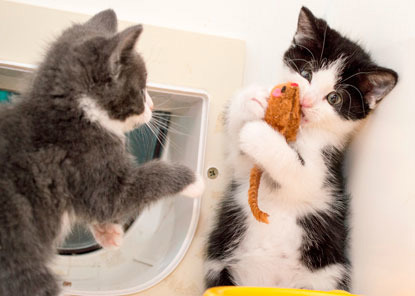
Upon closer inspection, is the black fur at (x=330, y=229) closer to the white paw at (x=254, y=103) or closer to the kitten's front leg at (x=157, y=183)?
the white paw at (x=254, y=103)

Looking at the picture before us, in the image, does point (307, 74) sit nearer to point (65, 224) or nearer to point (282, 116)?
point (282, 116)

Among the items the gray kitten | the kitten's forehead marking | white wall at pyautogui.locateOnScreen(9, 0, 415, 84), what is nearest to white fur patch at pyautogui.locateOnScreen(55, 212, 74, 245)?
the gray kitten

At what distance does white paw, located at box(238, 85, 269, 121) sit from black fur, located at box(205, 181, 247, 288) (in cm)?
31

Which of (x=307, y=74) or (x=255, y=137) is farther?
(x=307, y=74)

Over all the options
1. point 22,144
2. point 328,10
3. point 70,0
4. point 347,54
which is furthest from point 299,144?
point 70,0

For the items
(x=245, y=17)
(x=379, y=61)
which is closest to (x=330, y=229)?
(x=379, y=61)

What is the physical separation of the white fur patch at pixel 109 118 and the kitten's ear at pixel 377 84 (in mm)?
723

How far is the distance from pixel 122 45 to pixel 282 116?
1.84 ft

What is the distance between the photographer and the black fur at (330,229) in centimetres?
136

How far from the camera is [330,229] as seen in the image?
1.39 meters

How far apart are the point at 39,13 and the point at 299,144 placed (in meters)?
1.15

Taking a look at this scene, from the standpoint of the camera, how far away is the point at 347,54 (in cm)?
138

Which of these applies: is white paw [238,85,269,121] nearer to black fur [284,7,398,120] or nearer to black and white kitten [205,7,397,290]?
black and white kitten [205,7,397,290]

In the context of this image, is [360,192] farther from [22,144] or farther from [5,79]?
[5,79]
